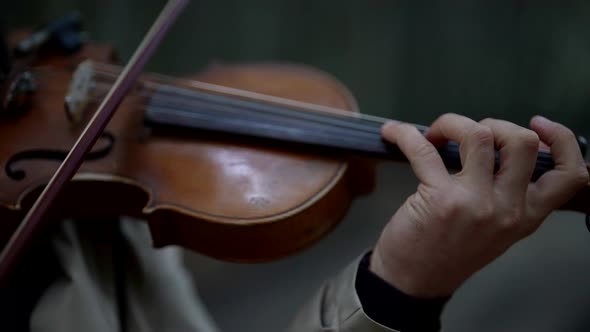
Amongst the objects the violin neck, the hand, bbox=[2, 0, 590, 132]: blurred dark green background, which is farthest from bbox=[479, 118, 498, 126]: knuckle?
bbox=[2, 0, 590, 132]: blurred dark green background

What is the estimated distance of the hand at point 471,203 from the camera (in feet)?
1.72

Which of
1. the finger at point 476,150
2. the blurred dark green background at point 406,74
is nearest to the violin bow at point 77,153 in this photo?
the blurred dark green background at point 406,74

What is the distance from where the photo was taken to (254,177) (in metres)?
0.70

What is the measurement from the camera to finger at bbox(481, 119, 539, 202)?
532mm

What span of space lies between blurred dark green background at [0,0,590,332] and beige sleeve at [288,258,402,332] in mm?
65

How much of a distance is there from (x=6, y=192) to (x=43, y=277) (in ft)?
0.41

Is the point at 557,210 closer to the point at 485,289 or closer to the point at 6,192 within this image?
the point at 485,289

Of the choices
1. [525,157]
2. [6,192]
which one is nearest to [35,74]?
[6,192]

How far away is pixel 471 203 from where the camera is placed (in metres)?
0.52

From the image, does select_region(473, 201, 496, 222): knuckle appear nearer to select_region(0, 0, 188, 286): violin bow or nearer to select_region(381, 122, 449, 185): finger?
select_region(381, 122, 449, 185): finger

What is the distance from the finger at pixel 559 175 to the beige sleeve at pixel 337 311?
0.20 m

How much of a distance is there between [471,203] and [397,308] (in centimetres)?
14

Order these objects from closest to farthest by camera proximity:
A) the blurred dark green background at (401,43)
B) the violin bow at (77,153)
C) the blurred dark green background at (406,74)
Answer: the violin bow at (77,153) < the blurred dark green background at (406,74) < the blurred dark green background at (401,43)

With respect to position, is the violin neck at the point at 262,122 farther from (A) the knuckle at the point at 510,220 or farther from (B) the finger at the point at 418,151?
(A) the knuckle at the point at 510,220
